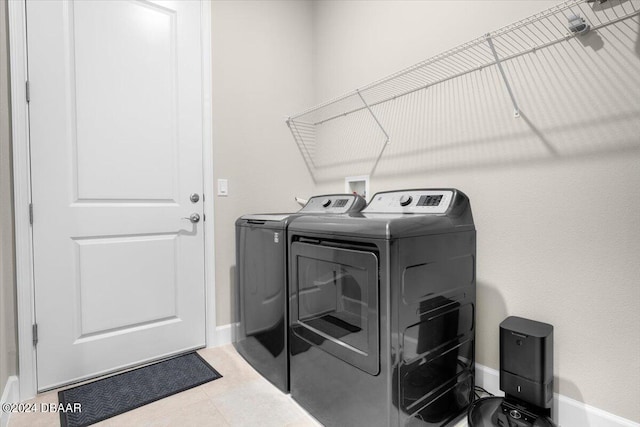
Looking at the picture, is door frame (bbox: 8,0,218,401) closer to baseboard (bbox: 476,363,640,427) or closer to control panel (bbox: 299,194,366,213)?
control panel (bbox: 299,194,366,213)

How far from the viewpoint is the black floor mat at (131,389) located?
4.82ft

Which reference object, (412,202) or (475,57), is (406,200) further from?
(475,57)

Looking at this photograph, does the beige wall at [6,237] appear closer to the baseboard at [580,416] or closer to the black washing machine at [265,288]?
the black washing machine at [265,288]

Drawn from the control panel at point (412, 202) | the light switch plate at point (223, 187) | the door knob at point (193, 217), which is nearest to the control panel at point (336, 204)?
the control panel at point (412, 202)

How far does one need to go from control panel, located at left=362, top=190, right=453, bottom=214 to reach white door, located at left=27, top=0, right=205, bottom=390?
1192 mm

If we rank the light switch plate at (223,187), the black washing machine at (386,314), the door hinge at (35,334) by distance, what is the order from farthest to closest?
the light switch plate at (223,187) → the door hinge at (35,334) → the black washing machine at (386,314)

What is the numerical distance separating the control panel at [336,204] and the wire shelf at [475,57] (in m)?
0.30

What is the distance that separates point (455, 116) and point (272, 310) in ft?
4.66

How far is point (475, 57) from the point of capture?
1598 millimetres

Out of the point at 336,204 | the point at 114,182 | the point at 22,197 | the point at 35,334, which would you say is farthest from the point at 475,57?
the point at 35,334

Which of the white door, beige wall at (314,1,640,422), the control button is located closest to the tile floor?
the white door

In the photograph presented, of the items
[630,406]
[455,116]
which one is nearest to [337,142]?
[455,116]

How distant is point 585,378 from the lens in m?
1.26

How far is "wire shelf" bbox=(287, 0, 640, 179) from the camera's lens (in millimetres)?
1186
